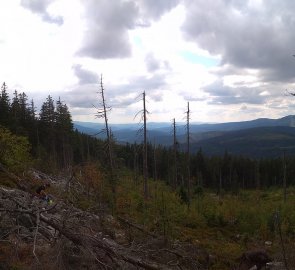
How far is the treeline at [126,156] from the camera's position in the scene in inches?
1900

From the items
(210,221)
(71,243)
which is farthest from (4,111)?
(71,243)

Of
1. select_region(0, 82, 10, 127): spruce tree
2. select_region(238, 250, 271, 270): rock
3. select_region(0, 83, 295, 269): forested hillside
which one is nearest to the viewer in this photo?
select_region(0, 83, 295, 269): forested hillside

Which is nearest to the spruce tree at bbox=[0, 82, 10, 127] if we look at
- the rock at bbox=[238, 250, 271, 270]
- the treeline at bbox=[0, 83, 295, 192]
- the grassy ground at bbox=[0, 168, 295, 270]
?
the treeline at bbox=[0, 83, 295, 192]

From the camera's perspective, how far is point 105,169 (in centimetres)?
2191

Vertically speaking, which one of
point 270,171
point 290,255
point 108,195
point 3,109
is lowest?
point 270,171

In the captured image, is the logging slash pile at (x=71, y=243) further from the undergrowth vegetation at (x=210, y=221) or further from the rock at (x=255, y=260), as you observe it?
the rock at (x=255, y=260)

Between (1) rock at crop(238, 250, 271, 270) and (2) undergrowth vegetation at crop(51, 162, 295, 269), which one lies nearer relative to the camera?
(1) rock at crop(238, 250, 271, 270)

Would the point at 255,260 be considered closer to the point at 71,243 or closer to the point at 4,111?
the point at 71,243

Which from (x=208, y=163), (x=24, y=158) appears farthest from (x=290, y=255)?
(x=208, y=163)

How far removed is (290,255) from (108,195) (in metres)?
8.92

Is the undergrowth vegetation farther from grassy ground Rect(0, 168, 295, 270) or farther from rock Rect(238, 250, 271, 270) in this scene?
rock Rect(238, 250, 271, 270)

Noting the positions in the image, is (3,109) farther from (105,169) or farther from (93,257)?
(93,257)

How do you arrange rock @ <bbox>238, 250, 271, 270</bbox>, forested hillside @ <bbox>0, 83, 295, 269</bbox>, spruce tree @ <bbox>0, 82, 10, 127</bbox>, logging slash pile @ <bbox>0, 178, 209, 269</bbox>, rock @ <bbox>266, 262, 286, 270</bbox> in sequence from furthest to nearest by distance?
spruce tree @ <bbox>0, 82, 10, 127</bbox>
rock @ <bbox>238, 250, 271, 270</bbox>
rock @ <bbox>266, 262, 286, 270</bbox>
forested hillside @ <bbox>0, 83, 295, 269</bbox>
logging slash pile @ <bbox>0, 178, 209, 269</bbox>

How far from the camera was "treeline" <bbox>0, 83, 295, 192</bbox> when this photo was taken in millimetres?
48250
